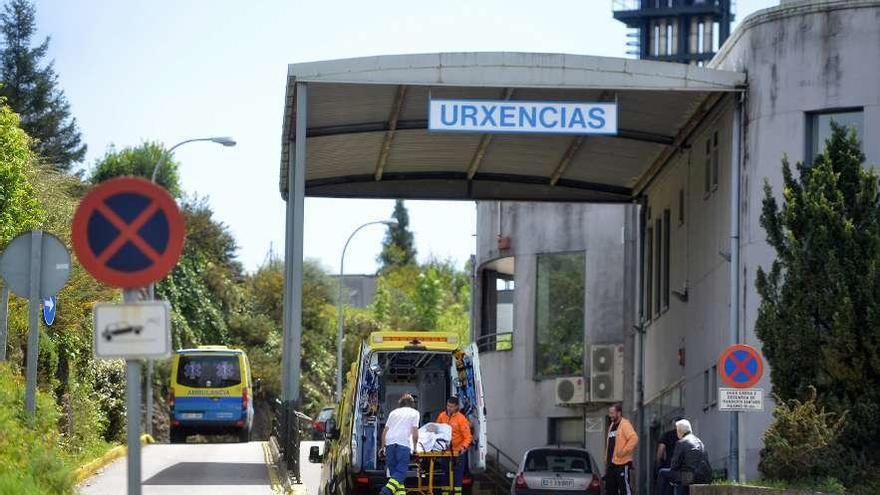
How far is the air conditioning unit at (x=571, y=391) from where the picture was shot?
138 feet

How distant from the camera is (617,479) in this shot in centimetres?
2492

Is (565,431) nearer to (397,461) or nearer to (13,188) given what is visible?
(13,188)

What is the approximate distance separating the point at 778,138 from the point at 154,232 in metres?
17.7

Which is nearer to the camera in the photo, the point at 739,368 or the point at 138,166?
the point at 739,368

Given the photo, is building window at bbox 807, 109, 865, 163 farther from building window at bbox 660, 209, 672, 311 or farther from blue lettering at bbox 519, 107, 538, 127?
building window at bbox 660, 209, 672, 311

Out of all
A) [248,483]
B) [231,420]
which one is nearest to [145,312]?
[248,483]

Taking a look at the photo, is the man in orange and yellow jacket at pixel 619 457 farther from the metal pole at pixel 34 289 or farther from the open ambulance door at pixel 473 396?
the metal pole at pixel 34 289

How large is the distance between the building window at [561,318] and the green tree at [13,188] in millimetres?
19039

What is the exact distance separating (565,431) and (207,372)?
440 inches

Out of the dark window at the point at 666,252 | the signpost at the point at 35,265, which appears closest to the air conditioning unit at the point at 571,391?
the dark window at the point at 666,252

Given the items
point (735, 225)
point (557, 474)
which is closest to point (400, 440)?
point (557, 474)

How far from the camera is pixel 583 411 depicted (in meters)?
43.3

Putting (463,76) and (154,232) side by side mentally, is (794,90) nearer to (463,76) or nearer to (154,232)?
(463,76)

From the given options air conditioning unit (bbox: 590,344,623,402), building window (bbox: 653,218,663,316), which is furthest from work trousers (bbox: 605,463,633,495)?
air conditioning unit (bbox: 590,344,623,402)
